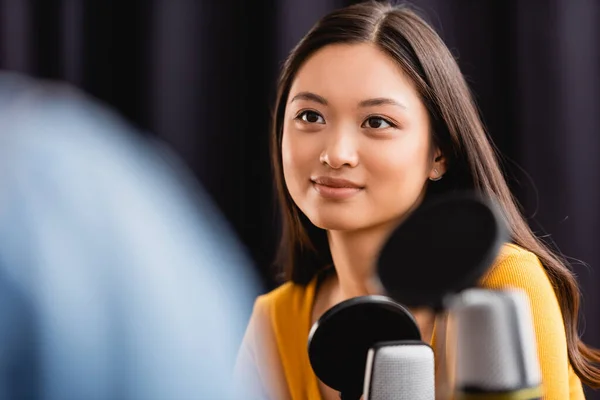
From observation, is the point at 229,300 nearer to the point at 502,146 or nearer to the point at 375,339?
the point at 502,146

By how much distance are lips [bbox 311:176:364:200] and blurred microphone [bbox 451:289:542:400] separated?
1.26ft

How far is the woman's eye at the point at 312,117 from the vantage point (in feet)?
2.65

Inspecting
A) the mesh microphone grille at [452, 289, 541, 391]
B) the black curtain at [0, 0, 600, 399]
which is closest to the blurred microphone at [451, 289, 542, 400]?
the mesh microphone grille at [452, 289, 541, 391]

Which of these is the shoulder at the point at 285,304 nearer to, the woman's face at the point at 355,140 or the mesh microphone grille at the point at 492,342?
the woman's face at the point at 355,140

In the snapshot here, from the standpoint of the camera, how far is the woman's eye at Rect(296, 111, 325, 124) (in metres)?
0.81

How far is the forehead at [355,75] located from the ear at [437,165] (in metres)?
0.07

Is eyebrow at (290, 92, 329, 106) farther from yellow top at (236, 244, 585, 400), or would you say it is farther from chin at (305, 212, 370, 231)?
yellow top at (236, 244, 585, 400)

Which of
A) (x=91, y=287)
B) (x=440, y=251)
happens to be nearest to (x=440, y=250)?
(x=440, y=251)

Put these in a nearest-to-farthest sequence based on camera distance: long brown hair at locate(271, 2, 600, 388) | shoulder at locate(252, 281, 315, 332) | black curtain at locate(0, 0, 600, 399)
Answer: long brown hair at locate(271, 2, 600, 388)
shoulder at locate(252, 281, 315, 332)
black curtain at locate(0, 0, 600, 399)

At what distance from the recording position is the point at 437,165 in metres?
0.86

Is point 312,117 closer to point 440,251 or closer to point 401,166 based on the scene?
point 401,166

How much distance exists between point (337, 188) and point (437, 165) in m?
0.15

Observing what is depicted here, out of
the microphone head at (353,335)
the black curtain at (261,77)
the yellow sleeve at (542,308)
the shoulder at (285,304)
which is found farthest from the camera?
the black curtain at (261,77)

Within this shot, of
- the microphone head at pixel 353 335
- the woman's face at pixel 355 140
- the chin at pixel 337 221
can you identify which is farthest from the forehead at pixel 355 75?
the microphone head at pixel 353 335
